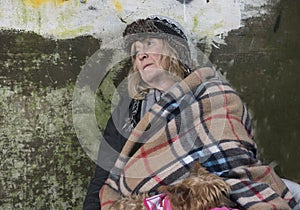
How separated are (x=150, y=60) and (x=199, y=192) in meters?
0.71

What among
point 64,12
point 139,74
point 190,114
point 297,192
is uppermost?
point 64,12

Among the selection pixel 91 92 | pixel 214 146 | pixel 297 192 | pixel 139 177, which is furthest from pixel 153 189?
pixel 91 92

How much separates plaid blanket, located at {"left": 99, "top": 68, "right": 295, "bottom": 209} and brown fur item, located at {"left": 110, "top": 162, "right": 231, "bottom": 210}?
12 cm

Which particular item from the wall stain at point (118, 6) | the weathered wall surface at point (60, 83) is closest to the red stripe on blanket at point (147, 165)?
the weathered wall surface at point (60, 83)

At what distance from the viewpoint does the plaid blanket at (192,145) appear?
1902mm

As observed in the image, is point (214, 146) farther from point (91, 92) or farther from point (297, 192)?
point (91, 92)

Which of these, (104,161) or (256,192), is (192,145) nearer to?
(256,192)

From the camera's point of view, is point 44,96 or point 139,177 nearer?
point 139,177

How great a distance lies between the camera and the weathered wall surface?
8.30 ft

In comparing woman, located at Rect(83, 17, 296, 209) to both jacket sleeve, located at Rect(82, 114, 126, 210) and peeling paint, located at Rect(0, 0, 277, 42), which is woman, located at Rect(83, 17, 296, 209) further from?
peeling paint, located at Rect(0, 0, 277, 42)

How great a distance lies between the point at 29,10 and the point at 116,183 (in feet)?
3.22

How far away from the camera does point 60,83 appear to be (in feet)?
8.48

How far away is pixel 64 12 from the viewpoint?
254 centimetres

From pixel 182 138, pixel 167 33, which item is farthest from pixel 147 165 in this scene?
pixel 167 33
